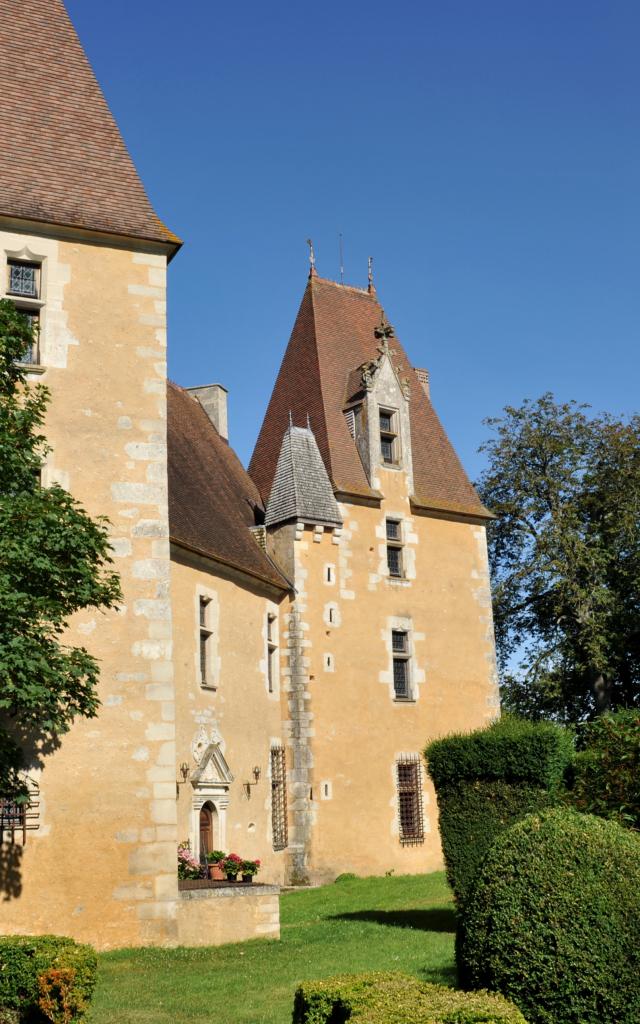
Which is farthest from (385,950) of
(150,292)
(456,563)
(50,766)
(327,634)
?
(456,563)

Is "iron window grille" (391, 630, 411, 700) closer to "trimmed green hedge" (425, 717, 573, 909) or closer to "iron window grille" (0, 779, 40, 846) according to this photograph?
"trimmed green hedge" (425, 717, 573, 909)

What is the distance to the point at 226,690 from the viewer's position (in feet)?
68.7

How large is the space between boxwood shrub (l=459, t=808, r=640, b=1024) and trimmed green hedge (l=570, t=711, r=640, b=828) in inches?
111

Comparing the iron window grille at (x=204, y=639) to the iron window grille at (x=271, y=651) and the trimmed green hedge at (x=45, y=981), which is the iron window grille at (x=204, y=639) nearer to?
the iron window grille at (x=271, y=651)

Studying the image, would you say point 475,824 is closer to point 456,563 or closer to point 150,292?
point 150,292

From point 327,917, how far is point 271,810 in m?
5.18

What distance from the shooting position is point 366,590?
2558 centimetres

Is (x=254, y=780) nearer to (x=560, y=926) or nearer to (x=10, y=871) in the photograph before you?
(x=10, y=871)

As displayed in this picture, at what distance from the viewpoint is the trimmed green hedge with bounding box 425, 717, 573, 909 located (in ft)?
47.1

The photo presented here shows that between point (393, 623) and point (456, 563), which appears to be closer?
point (393, 623)

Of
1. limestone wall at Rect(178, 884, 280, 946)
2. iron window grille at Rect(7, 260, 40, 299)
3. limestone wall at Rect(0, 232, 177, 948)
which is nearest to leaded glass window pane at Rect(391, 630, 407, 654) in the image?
limestone wall at Rect(178, 884, 280, 946)

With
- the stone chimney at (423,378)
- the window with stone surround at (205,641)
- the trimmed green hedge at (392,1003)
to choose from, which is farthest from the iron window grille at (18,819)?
the stone chimney at (423,378)

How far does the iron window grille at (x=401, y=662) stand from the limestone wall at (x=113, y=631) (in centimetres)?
1157

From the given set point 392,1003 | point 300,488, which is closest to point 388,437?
point 300,488
